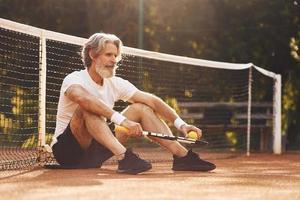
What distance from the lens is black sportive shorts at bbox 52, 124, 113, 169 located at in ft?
18.2

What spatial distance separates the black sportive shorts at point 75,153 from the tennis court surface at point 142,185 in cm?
15

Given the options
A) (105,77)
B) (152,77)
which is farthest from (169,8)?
(105,77)

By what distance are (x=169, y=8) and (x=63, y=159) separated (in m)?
10.5

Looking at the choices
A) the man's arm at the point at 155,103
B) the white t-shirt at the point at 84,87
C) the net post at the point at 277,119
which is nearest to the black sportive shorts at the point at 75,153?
the white t-shirt at the point at 84,87

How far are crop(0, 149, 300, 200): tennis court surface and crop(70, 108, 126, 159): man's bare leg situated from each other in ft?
0.72

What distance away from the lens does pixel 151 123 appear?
5.65 m

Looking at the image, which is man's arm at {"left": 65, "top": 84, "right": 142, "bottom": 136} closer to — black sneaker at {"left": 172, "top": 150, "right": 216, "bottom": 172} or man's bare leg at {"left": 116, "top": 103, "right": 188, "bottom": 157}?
man's bare leg at {"left": 116, "top": 103, "right": 188, "bottom": 157}

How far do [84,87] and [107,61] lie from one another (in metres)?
0.32

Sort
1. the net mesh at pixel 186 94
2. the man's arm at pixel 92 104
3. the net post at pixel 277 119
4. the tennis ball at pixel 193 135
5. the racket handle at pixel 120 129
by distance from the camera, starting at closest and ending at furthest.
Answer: the man's arm at pixel 92 104, the racket handle at pixel 120 129, the tennis ball at pixel 193 135, the net post at pixel 277 119, the net mesh at pixel 186 94

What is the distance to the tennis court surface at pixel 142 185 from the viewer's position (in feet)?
12.8

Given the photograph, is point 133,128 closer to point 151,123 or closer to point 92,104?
point 92,104

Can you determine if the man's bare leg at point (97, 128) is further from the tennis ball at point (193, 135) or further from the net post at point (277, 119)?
the net post at point (277, 119)

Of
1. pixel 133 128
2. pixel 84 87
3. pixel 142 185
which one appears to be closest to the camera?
pixel 142 185

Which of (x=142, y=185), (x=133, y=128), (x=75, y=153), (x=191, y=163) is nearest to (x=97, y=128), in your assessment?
(x=133, y=128)
